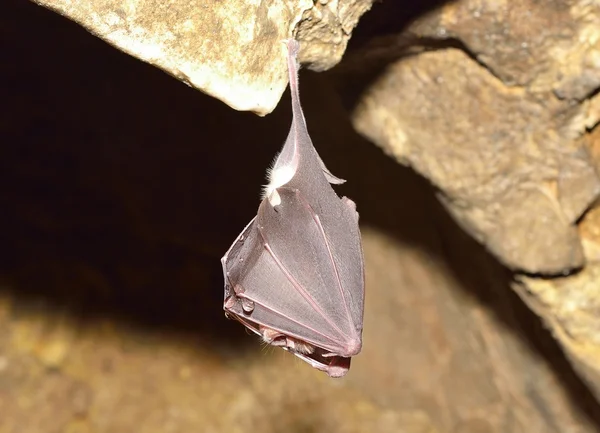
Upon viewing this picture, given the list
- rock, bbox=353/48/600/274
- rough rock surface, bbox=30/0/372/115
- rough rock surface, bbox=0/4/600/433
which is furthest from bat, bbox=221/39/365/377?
rough rock surface, bbox=0/4/600/433

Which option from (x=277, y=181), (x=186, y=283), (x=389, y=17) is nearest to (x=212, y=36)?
(x=277, y=181)

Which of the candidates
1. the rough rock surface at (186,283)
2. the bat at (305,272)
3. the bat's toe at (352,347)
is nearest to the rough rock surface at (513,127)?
the rough rock surface at (186,283)

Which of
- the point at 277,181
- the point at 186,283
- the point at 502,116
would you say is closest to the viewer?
the point at 277,181

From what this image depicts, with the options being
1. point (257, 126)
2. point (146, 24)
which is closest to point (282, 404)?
point (257, 126)

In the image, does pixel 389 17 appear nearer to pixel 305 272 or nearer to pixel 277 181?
pixel 277 181

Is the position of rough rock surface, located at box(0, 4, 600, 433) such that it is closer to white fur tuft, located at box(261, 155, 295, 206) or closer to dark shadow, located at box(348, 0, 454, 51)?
dark shadow, located at box(348, 0, 454, 51)
